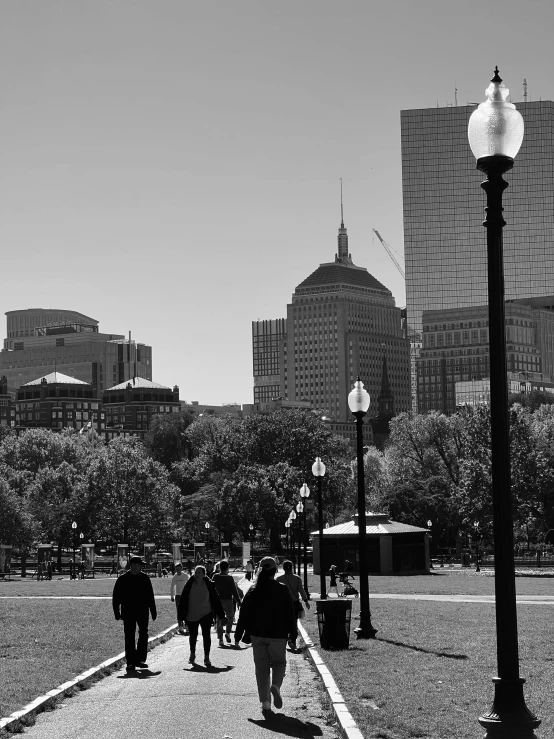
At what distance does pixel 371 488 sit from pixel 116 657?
114779 mm

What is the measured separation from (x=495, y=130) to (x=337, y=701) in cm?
823

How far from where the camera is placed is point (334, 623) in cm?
2486

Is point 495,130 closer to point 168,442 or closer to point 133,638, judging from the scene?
point 133,638

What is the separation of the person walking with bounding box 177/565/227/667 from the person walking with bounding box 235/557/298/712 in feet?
17.9

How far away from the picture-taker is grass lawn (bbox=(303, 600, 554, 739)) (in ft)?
50.4

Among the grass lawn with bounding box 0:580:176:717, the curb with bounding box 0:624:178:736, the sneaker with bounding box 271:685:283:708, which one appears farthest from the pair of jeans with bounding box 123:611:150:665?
the sneaker with bounding box 271:685:283:708

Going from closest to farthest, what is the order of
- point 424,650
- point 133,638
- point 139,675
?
1. point 139,675
2. point 133,638
3. point 424,650

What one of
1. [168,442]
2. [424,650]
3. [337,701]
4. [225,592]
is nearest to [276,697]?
[337,701]

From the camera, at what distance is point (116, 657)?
921 inches

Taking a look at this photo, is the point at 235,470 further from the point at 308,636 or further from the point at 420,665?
the point at 420,665

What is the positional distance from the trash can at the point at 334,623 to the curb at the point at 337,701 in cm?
44

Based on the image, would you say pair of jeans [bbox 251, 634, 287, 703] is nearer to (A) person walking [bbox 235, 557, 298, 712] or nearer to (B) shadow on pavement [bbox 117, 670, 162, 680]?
(A) person walking [bbox 235, 557, 298, 712]

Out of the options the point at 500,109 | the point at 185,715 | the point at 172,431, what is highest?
the point at 172,431

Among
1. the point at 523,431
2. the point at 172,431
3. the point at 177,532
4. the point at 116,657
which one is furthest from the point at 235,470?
the point at 116,657
